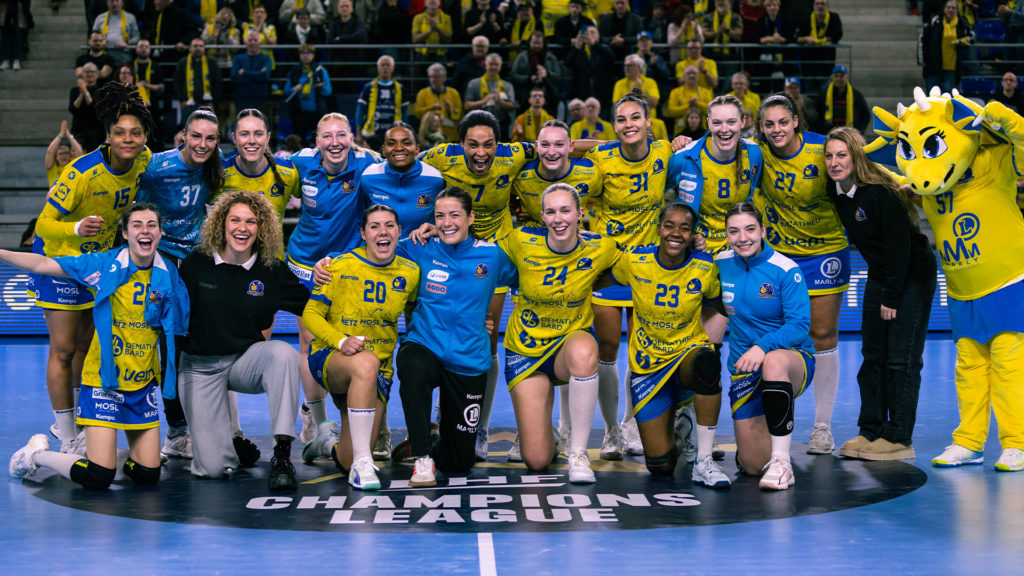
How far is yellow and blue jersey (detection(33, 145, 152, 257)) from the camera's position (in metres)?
6.68

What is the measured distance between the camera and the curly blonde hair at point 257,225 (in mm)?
6527

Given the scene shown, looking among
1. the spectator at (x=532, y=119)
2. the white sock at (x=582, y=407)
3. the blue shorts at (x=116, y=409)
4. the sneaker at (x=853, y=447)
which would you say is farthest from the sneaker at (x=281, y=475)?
the spectator at (x=532, y=119)

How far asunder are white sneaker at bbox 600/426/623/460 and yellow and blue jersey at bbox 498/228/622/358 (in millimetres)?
793

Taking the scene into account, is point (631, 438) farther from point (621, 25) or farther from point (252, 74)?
point (252, 74)

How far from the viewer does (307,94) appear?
14.0 m

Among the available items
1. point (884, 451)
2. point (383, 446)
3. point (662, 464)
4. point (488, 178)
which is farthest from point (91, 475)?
point (884, 451)

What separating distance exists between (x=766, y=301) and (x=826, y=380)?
48.3 inches

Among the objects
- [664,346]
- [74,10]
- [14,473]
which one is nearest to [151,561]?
[14,473]

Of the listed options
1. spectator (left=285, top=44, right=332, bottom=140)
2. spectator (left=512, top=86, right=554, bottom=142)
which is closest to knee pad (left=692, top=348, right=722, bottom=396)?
spectator (left=512, top=86, right=554, bottom=142)

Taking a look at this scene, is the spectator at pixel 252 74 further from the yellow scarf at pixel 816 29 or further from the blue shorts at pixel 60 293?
the blue shorts at pixel 60 293

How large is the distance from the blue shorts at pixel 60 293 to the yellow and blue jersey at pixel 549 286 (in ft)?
8.41

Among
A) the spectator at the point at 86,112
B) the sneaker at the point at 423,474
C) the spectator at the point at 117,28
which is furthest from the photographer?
the spectator at the point at 117,28

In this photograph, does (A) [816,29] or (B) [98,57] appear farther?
(A) [816,29]

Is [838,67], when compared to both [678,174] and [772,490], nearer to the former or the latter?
[678,174]
